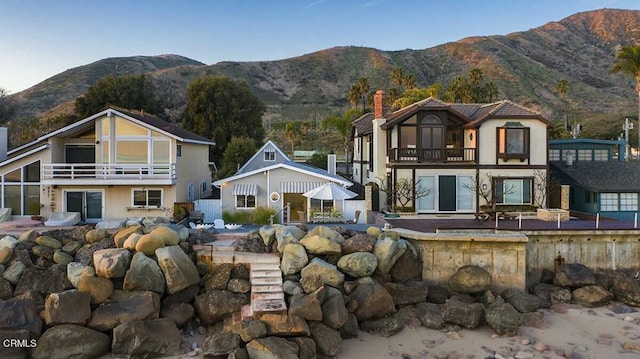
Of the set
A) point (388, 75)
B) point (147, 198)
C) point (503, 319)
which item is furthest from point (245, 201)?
point (388, 75)

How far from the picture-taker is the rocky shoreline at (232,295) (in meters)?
13.7

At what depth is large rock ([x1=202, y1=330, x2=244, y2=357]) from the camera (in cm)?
1334

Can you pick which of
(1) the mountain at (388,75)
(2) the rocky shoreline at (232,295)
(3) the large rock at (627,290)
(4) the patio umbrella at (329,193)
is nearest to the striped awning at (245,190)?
(4) the patio umbrella at (329,193)

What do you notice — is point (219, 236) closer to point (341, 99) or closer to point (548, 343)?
point (548, 343)

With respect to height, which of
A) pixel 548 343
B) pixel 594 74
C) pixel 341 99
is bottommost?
pixel 548 343

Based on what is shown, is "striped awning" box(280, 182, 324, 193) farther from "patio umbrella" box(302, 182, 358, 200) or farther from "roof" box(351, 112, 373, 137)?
"roof" box(351, 112, 373, 137)

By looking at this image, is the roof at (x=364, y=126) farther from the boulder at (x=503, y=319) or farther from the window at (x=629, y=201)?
the boulder at (x=503, y=319)

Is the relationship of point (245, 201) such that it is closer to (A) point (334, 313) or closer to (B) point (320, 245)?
(B) point (320, 245)

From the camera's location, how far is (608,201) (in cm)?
2520

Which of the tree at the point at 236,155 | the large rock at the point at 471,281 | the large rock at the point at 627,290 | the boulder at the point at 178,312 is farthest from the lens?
the tree at the point at 236,155

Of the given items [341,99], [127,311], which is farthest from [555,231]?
[341,99]

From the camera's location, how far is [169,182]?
2303 centimetres

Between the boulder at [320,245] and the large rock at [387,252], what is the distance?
157 cm

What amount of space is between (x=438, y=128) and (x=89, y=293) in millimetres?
19898
